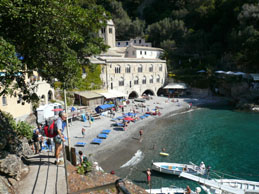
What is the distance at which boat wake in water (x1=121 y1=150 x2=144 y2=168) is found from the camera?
62.5 feet

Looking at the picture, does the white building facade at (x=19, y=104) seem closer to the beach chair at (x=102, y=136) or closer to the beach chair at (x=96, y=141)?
the beach chair at (x=96, y=141)

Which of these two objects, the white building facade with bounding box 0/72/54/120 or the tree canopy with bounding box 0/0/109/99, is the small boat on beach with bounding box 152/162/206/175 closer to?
the tree canopy with bounding box 0/0/109/99

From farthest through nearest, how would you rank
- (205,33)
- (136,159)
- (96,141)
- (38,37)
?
1. (205,33)
2. (96,141)
3. (136,159)
4. (38,37)

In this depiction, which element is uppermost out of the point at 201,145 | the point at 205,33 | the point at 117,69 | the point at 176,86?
the point at 205,33

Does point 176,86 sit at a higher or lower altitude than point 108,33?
lower

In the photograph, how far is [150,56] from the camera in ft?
184

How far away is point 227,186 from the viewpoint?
14750 millimetres

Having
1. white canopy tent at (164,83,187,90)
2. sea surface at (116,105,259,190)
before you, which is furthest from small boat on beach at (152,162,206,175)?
white canopy tent at (164,83,187,90)

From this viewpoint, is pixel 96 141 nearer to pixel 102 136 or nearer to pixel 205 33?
pixel 102 136

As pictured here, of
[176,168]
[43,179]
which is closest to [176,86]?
[176,168]

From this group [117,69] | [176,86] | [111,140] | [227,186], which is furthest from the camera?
[176,86]

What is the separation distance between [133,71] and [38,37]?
39.2 m

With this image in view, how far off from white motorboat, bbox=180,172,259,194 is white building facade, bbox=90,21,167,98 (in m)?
30.2

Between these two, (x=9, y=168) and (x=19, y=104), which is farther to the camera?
(x=19, y=104)
